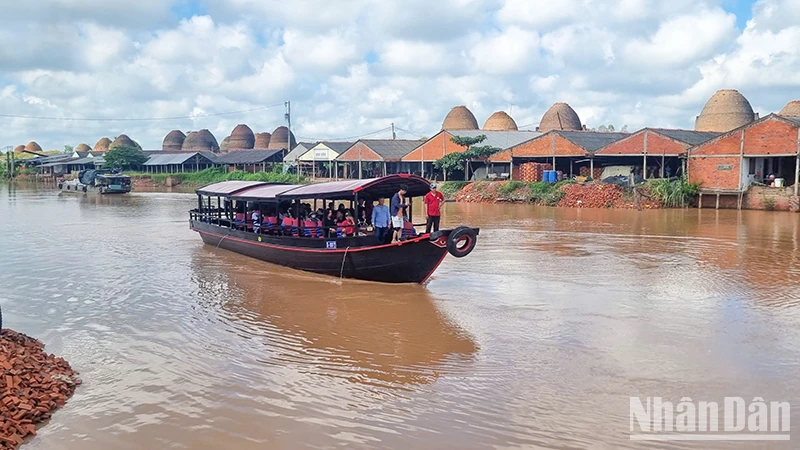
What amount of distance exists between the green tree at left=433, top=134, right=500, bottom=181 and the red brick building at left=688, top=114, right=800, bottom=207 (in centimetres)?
1091

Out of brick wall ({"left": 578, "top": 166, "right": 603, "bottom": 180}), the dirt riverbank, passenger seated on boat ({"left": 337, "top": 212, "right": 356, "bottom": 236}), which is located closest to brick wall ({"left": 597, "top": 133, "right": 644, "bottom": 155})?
brick wall ({"left": 578, "top": 166, "right": 603, "bottom": 180})

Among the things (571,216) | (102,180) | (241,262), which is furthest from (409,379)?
(102,180)

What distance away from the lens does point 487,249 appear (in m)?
16.0

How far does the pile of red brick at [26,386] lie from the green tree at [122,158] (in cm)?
5246

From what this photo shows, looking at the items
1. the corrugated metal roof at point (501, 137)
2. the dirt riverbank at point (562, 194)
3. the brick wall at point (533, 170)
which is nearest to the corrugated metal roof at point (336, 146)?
the corrugated metal roof at point (501, 137)

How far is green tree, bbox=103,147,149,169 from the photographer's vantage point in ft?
182

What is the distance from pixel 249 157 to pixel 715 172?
35169 mm

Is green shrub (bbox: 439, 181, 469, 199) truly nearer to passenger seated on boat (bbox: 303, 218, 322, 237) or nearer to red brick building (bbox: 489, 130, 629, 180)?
red brick building (bbox: 489, 130, 629, 180)

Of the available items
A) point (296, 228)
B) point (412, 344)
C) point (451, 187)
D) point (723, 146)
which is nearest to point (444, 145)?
point (451, 187)

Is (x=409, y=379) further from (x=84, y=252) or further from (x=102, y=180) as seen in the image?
(x=102, y=180)

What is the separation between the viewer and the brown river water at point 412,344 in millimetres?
5824

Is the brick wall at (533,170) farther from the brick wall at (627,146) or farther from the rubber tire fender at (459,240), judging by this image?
the rubber tire fender at (459,240)

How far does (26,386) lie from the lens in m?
6.10

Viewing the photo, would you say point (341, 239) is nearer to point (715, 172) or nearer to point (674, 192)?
point (674, 192)
